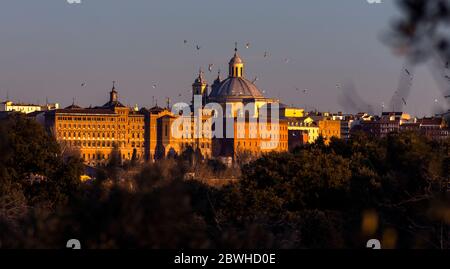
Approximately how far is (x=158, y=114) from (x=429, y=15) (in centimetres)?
11378

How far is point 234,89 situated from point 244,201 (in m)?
113

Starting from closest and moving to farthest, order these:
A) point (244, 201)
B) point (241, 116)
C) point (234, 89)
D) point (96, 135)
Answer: point (244, 201) < point (96, 135) < point (241, 116) < point (234, 89)

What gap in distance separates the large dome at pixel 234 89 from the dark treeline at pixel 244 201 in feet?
330

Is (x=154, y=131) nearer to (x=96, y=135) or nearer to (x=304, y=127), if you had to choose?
(x=96, y=135)

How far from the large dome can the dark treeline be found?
3965 inches

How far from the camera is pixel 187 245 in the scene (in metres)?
7.59

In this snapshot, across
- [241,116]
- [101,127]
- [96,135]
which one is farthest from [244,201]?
[241,116]

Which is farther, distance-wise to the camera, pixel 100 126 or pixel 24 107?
pixel 24 107

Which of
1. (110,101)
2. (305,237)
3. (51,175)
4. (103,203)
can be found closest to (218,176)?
(51,175)

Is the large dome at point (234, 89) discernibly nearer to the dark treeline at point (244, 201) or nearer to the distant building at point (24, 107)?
the distant building at point (24, 107)

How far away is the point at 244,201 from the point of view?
71.1ft

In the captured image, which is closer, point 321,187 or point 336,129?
point 321,187
